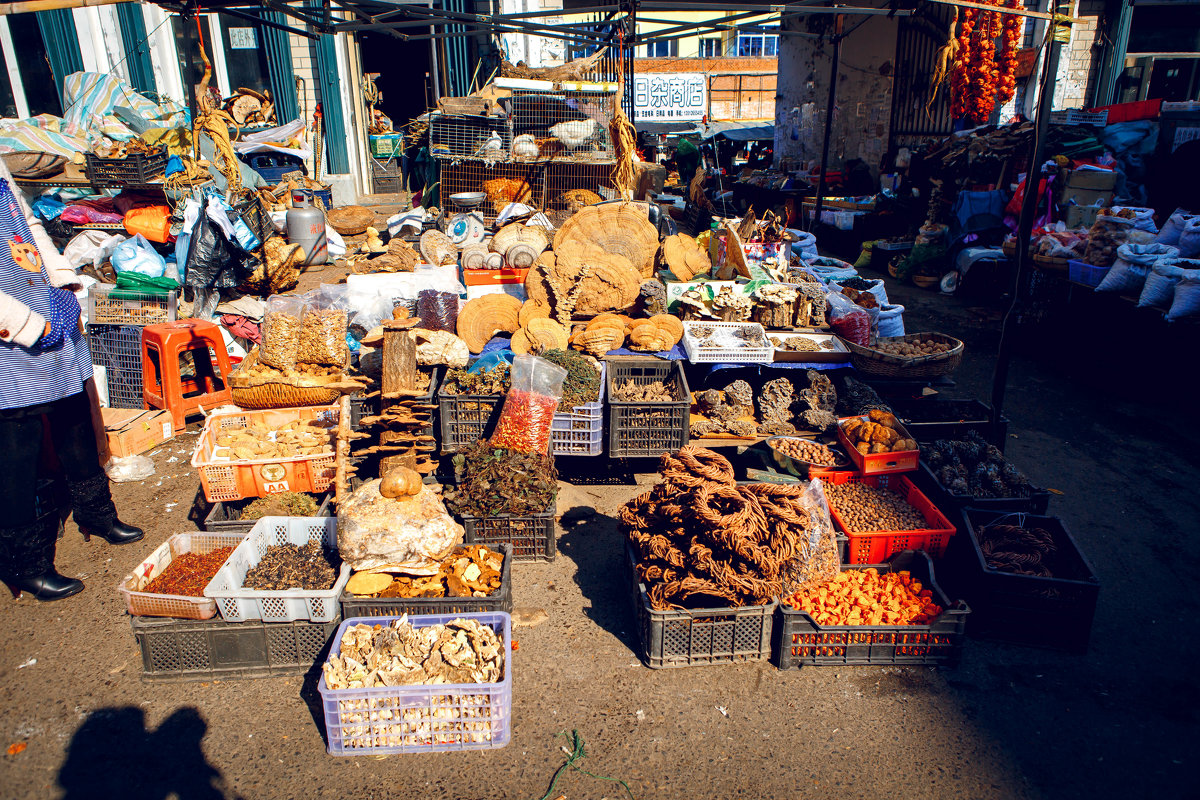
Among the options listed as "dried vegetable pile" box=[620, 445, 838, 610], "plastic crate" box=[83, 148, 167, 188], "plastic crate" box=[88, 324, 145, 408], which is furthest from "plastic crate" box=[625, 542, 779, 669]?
"plastic crate" box=[83, 148, 167, 188]

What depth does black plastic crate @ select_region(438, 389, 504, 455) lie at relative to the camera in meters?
4.54

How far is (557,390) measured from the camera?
4.51 m

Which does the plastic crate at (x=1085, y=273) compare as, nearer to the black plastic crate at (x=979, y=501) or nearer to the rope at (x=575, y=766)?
the black plastic crate at (x=979, y=501)

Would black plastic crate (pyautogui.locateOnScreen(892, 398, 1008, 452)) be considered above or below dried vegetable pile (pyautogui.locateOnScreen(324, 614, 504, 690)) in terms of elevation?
above

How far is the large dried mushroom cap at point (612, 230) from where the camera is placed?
616 centimetres

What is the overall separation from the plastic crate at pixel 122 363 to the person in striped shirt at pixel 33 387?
218 centimetres

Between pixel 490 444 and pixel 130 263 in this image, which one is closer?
pixel 490 444

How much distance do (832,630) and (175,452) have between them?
4798 millimetres

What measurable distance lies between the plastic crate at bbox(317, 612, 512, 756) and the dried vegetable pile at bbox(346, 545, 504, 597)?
38 cm

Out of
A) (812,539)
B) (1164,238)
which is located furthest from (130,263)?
(1164,238)

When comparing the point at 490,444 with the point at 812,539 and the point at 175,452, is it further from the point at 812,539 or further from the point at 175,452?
the point at 175,452

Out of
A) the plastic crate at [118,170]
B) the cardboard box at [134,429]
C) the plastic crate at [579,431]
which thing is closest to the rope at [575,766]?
the plastic crate at [579,431]

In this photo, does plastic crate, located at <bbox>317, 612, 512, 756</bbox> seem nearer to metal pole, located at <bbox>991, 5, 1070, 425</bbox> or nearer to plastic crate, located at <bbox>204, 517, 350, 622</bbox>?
plastic crate, located at <bbox>204, 517, 350, 622</bbox>

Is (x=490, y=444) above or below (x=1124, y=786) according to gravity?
A: above
